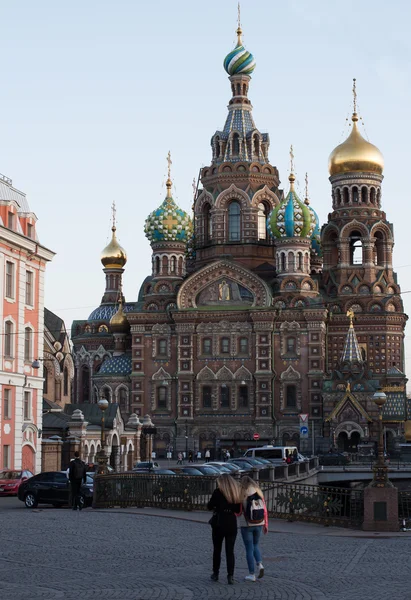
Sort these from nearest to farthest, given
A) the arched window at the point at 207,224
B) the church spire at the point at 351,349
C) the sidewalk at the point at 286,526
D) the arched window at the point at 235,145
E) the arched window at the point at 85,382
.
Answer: the sidewalk at the point at 286,526 → the church spire at the point at 351,349 → the arched window at the point at 235,145 → the arched window at the point at 207,224 → the arched window at the point at 85,382

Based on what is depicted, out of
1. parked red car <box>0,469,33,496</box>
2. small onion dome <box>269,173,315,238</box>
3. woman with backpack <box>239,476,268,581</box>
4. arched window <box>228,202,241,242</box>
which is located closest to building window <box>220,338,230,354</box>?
small onion dome <box>269,173,315,238</box>

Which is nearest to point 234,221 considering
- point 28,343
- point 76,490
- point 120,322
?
point 120,322

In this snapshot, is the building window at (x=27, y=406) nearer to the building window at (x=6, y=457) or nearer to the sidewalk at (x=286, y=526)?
the building window at (x=6, y=457)

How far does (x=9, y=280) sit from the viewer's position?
140 feet

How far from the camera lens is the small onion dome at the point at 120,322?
9169 centimetres

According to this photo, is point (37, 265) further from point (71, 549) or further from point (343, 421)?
point (343, 421)

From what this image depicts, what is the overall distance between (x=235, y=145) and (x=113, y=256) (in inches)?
712

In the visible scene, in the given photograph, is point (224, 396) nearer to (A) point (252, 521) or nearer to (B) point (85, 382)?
(B) point (85, 382)

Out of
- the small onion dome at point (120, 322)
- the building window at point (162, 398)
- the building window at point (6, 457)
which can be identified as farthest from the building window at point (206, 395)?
the building window at point (6, 457)

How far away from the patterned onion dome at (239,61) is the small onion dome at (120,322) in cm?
2248

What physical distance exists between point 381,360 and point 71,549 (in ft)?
210

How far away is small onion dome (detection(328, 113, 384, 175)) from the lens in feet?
276

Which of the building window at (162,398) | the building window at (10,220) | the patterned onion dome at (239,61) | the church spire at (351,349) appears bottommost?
the building window at (162,398)

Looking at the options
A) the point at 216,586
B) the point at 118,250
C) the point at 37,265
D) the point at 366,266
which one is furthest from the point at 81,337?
the point at 216,586
